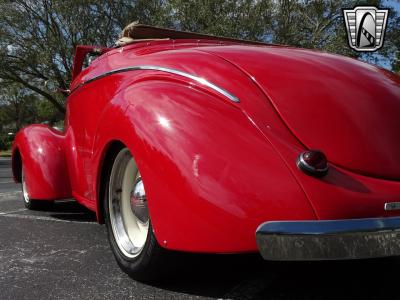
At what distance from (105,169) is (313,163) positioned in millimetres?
1311

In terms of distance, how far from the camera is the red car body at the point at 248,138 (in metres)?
1.92

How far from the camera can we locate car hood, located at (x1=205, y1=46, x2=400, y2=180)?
212cm

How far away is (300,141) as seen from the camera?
82.6 inches

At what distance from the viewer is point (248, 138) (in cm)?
206

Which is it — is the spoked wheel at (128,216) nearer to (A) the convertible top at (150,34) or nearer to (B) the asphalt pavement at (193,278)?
(B) the asphalt pavement at (193,278)

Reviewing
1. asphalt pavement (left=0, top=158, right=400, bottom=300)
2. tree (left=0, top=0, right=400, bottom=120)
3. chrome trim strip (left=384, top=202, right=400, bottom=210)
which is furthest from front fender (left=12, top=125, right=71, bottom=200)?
tree (left=0, top=0, right=400, bottom=120)

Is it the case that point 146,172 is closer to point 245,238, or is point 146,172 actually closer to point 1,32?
point 245,238

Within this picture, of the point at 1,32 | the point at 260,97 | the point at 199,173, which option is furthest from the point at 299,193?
the point at 1,32

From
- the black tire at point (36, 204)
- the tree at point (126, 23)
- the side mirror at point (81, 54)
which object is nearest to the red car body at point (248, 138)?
the side mirror at point (81, 54)

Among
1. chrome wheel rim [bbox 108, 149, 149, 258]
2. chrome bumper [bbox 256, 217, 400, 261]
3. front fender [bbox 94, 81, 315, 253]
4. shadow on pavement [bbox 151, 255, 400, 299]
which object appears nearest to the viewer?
chrome bumper [bbox 256, 217, 400, 261]

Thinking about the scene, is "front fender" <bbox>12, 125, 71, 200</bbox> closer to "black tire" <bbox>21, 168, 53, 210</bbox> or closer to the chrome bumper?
"black tire" <bbox>21, 168, 53, 210</bbox>

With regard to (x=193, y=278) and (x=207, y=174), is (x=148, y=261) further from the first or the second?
(x=207, y=174)

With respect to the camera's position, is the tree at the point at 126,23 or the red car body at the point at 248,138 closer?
the red car body at the point at 248,138

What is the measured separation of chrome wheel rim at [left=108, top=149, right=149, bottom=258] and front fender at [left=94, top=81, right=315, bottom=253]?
342mm
